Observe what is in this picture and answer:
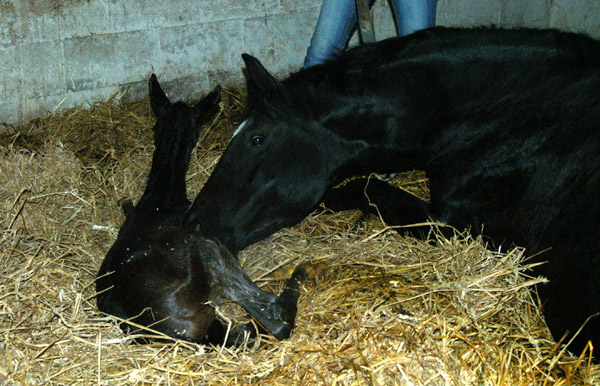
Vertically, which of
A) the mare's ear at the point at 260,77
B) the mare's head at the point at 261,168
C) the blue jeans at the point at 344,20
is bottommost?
Answer: the mare's head at the point at 261,168

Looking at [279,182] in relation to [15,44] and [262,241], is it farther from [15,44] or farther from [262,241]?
[15,44]

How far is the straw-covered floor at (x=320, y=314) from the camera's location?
2.26 meters

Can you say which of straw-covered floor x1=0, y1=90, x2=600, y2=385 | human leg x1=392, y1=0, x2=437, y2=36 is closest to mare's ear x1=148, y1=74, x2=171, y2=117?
straw-covered floor x1=0, y1=90, x2=600, y2=385

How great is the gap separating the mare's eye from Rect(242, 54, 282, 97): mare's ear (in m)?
0.27

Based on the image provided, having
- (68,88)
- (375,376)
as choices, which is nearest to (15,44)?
(68,88)

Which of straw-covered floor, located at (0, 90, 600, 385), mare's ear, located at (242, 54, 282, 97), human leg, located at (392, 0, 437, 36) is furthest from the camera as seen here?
human leg, located at (392, 0, 437, 36)

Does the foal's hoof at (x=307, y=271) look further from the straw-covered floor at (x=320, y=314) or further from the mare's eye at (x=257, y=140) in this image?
the mare's eye at (x=257, y=140)

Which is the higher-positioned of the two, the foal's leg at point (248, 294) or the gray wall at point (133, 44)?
the gray wall at point (133, 44)

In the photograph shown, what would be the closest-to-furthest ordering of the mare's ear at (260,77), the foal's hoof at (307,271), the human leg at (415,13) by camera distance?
1. the foal's hoof at (307,271)
2. the mare's ear at (260,77)
3. the human leg at (415,13)

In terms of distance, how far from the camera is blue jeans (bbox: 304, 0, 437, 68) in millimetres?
4215

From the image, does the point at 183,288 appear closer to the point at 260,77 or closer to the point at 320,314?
the point at 320,314

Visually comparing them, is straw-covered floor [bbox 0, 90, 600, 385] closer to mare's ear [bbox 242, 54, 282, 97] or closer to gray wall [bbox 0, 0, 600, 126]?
mare's ear [bbox 242, 54, 282, 97]

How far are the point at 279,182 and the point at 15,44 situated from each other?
110 inches

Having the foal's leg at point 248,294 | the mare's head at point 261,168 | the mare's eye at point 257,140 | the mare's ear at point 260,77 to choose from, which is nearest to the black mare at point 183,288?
the foal's leg at point 248,294
